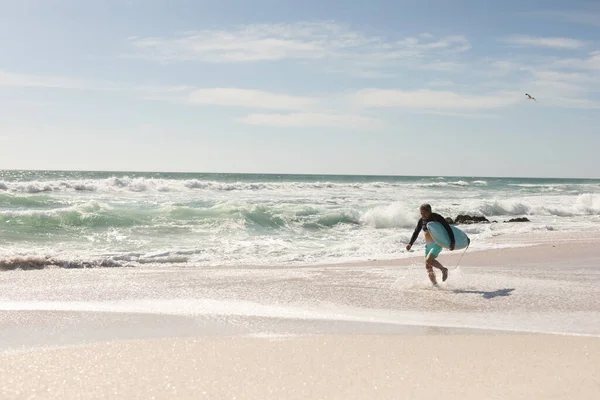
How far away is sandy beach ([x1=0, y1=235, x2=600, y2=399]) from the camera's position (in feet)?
13.1

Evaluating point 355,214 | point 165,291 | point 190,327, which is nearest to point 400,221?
point 355,214

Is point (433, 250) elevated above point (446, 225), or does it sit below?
below

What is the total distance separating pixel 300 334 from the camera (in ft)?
18.0

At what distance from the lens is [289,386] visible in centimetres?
398

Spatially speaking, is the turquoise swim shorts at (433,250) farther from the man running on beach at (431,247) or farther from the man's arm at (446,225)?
the man's arm at (446,225)

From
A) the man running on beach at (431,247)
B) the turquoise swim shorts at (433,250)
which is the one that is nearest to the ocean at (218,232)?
the man running on beach at (431,247)

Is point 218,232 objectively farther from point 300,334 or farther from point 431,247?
point 300,334

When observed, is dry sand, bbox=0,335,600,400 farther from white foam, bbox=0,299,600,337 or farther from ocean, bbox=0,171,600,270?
ocean, bbox=0,171,600,270

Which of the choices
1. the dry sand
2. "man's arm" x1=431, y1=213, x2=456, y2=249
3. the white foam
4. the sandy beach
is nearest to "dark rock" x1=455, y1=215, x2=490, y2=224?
the sandy beach

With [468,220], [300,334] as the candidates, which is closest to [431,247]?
[300,334]

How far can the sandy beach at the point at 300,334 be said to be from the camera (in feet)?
13.1

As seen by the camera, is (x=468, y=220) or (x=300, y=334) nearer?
(x=300, y=334)

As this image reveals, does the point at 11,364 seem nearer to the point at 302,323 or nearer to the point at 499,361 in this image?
the point at 302,323

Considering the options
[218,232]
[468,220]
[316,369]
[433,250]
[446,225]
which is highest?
[446,225]
